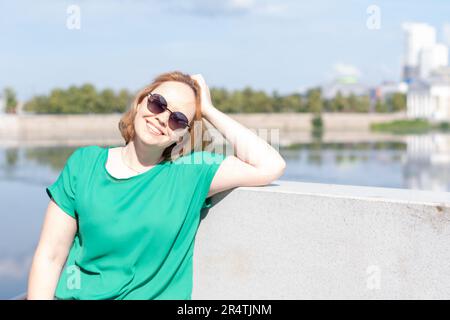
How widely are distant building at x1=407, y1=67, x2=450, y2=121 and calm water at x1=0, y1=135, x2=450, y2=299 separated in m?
33.6

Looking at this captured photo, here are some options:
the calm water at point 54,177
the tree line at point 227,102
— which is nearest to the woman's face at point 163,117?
the calm water at point 54,177

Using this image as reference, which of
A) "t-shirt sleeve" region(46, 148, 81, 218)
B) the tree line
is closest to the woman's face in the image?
"t-shirt sleeve" region(46, 148, 81, 218)

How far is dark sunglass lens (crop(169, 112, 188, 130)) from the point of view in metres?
1.77

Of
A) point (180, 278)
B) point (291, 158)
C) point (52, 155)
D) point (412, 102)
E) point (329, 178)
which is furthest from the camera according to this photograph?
point (412, 102)

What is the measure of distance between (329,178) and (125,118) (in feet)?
49.7

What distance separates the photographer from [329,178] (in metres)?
16.6

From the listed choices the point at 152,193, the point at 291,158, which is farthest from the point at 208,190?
the point at 291,158

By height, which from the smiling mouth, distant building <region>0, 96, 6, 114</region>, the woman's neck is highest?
the smiling mouth

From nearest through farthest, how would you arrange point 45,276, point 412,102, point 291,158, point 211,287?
point 45,276
point 211,287
point 291,158
point 412,102

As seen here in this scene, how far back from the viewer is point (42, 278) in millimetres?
1723

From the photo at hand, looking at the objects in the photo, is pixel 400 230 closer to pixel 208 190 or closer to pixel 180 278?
pixel 208 190

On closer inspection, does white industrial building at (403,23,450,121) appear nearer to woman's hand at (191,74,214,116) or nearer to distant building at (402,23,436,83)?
distant building at (402,23,436,83)

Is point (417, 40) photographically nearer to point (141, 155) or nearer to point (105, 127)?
point (105, 127)

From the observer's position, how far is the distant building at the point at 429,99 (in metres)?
62.8
